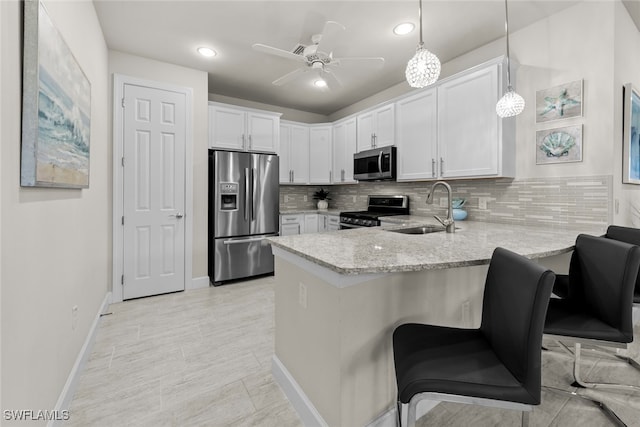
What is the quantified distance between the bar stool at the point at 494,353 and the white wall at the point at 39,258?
55.2 inches

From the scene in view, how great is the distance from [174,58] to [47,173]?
2.59 metres

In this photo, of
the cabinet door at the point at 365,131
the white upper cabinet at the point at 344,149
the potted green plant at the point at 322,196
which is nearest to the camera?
the cabinet door at the point at 365,131

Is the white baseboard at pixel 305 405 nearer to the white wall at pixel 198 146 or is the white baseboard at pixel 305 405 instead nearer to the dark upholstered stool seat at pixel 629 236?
the dark upholstered stool seat at pixel 629 236

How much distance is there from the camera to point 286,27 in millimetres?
2686

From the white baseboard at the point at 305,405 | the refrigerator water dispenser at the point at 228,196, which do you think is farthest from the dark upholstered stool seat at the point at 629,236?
the refrigerator water dispenser at the point at 228,196

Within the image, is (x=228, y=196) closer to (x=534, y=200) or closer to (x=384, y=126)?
(x=384, y=126)

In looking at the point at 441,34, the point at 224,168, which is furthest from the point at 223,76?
the point at 441,34

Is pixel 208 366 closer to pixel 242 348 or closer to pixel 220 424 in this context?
pixel 242 348

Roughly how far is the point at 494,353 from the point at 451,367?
0.23 metres

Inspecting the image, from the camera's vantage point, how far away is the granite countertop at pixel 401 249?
113 centimetres

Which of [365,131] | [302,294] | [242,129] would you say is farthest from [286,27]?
[302,294]

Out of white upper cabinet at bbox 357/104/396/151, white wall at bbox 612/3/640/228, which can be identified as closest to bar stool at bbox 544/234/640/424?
white wall at bbox 612/3/640/228

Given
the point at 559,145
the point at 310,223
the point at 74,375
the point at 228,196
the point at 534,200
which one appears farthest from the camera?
the point at 310,223

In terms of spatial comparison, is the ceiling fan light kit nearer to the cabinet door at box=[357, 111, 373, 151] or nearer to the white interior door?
the white interior door
